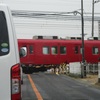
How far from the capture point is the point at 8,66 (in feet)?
19.1

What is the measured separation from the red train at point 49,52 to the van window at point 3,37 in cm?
3314

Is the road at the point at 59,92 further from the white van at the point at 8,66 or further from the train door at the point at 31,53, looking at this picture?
the train door at the point at 31,53

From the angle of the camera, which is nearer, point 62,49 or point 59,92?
point 59,92

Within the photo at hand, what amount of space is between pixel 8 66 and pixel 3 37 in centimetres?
41

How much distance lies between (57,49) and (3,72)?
3555 cm

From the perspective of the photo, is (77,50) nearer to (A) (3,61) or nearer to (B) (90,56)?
(B) (90,56)

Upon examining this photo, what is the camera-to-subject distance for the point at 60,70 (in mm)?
40500

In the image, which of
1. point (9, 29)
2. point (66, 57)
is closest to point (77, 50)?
point (66, 57)

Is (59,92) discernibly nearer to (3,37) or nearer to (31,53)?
(3,37)

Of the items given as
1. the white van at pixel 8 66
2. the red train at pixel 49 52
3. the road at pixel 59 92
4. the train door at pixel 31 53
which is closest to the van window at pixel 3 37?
the white van at pixel 8 66

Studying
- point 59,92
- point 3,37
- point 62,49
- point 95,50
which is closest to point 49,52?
point 62,49

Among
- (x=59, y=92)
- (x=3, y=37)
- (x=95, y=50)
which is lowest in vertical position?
(x=95, y=50)

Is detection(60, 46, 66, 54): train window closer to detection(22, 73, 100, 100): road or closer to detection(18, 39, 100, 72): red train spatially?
detection(18, 39, 100, 72): red train

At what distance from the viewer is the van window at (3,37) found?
19.1 ft
